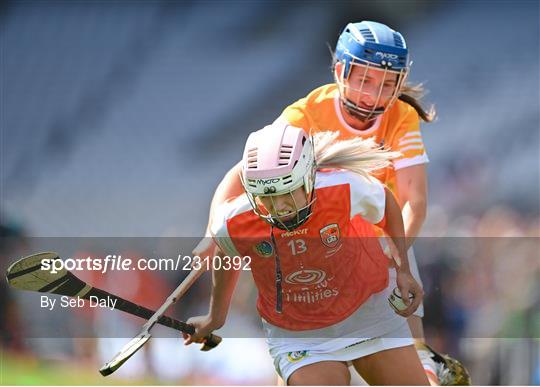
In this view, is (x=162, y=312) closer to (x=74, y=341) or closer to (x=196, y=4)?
(x=74, y=341)

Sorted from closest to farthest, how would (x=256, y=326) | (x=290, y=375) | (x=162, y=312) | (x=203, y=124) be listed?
(x=290, y=375), (x=162, y=312), (x=256, y=326), (x=203, y=124)

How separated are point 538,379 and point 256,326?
1.61m

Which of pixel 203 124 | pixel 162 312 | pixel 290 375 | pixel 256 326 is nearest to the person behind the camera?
pixel 290 375

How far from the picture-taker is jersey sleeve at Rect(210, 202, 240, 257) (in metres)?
3.66

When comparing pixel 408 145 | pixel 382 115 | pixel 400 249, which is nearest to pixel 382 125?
pixel 382 115

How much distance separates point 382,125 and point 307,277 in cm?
97

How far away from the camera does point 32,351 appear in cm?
557

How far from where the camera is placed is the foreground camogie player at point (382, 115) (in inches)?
165

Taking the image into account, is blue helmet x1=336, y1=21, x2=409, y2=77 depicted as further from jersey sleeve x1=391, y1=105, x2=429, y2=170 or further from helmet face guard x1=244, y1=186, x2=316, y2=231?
helmet face guard x1=244, y1=186, x2=316, y2=231

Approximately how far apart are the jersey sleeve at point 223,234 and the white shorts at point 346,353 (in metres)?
0.44

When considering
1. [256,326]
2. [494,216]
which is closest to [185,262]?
[256,326]

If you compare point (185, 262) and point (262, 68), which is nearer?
point (185, 262)

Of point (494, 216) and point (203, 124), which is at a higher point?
point (203, 124)

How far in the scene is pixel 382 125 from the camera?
4375 millimetres
